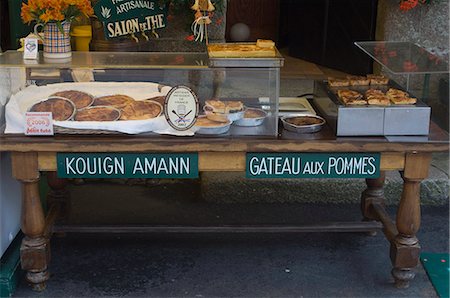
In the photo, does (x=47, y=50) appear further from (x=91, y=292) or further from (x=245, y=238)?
(x=245, y=238)

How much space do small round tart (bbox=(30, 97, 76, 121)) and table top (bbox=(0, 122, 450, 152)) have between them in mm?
110

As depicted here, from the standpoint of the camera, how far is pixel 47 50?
389 cm

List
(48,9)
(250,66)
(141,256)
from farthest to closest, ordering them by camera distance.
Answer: (141,256) → (48,9) → (250,66)

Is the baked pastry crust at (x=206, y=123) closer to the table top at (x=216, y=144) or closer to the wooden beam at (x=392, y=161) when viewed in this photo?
the table top at (x=216, y=144)

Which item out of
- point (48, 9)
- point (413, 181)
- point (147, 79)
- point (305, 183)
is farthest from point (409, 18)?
point (48, 9)

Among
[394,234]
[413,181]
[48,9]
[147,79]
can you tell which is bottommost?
[394,234]

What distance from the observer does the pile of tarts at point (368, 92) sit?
3721 millimetres

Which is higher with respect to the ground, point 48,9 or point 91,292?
point 48,9

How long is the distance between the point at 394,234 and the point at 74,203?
228cm

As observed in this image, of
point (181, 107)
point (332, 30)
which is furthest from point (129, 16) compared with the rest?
point (332, 30)

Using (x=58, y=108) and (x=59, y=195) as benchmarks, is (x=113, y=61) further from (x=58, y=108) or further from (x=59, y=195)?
(x=59, y=195)

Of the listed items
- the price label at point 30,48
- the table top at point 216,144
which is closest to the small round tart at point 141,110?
the table top at point 216,144

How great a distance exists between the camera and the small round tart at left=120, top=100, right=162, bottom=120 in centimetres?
370

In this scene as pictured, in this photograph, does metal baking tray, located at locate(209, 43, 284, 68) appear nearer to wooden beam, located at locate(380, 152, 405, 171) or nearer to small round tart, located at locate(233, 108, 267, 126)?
small round tart, located at locate(233, 108, 267, 126)
